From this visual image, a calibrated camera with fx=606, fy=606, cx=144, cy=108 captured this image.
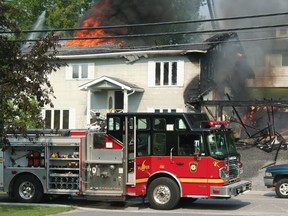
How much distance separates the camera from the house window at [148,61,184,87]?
3116 centimetres

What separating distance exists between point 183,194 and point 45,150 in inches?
161

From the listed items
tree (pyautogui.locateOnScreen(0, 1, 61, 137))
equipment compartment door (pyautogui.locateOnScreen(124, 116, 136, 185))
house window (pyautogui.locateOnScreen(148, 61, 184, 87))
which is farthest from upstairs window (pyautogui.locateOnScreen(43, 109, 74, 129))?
tree (pyautogui.locateOnScreen(0, 1, 61, 137))

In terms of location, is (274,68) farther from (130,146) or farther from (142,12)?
(130,146)

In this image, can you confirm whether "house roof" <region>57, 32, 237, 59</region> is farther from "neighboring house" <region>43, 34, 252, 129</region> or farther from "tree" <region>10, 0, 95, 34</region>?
"tree" <region>10, 0, 95, 34</region>

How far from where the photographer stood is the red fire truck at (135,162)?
15195 millimetres

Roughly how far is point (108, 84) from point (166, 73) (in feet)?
10.1

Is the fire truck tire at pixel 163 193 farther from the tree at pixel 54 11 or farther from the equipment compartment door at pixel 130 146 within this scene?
the tree at pixel 54 11

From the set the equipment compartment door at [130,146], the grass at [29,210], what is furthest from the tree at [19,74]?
the equipment compartment door at [130,146]

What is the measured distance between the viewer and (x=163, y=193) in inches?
607

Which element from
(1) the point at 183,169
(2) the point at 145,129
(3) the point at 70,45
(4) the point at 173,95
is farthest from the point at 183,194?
(3) the point at 70,45

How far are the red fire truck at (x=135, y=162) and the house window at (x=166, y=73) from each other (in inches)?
595

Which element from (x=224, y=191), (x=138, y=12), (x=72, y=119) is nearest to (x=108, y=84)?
(x=72, y=119)

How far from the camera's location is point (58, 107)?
33281mm

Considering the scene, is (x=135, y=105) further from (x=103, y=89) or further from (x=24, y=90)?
(x=24, y=90)
